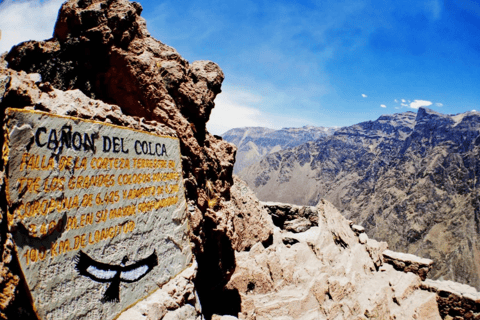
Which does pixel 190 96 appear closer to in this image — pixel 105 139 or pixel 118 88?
pixel 118 88

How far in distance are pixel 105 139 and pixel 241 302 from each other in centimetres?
741

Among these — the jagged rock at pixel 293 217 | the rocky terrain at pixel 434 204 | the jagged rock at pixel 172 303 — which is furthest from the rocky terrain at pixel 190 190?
the rocky terrain at pixel 434 204

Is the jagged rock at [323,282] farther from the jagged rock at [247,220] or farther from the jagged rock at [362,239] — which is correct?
the jagged rock at [362,239]

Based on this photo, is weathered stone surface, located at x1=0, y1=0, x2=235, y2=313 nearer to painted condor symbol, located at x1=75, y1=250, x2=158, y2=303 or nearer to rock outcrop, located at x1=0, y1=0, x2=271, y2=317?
rock outcrop, located at x1=0, y1=0, x2=271, y2=317

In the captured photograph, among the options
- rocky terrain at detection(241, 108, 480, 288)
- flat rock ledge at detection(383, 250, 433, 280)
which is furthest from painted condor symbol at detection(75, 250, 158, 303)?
rocky terrain at detection(241, 108, 480, 288)

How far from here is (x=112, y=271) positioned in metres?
4.22

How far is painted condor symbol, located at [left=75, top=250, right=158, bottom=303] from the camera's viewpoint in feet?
12.6

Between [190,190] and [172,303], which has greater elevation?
[190,190]

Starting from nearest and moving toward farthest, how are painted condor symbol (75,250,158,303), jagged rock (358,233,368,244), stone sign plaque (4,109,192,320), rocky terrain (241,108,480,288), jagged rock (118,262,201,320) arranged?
stone sign plaque (4,109,192,320) → painted condor symbol (75,250,158,303) → jagged rock (118,262,201,320) → jagged rock (358,233,368,244) → rocky terrain (241,108,480,288)

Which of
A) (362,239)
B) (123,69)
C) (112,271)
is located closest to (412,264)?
(362,239)

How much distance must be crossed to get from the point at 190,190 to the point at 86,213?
126 inches

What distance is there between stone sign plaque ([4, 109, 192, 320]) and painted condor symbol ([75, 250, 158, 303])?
1cm

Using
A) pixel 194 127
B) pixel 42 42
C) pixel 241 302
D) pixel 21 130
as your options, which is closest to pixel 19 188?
pixel 21 130

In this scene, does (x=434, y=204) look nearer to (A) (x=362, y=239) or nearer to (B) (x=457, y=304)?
(B) (x=457, y=304)
